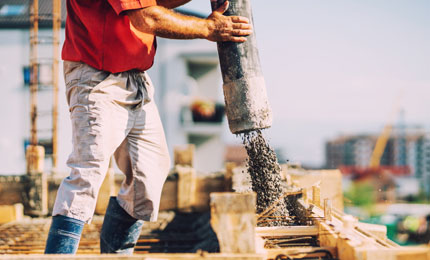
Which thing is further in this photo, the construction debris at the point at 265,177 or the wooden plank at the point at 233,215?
the construction debris at the point at 265,177

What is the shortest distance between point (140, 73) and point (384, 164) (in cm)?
12546

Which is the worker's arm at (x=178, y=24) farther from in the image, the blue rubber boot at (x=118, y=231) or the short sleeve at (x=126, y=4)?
the blue rubber boot at (x=118, y=231)

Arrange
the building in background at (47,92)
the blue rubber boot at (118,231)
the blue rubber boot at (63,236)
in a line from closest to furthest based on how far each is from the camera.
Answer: the blue rubber boot at (63,236), the blue rubber boot at (118,231), the building in background at (47,92)

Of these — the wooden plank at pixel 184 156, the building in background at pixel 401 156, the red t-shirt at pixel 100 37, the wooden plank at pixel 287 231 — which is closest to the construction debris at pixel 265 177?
the wooden plank at pixel 287 231

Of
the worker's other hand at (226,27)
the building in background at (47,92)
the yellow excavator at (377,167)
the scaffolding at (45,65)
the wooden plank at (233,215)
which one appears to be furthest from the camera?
the yellow excavator at (377,167)

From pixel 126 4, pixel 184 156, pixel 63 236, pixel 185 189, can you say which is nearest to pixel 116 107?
pixel 126 4

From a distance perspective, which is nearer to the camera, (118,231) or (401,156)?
(118,231)

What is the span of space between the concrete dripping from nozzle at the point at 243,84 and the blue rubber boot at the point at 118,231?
0.83 meters

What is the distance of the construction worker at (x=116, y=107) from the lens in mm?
2184

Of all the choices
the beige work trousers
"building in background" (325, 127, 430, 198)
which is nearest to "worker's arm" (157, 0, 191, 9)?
the beige work trousers

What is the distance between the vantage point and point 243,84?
2.65 meters

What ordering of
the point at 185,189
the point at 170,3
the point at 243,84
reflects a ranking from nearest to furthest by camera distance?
1. the point at 243,84
2. the point at 170,3
3. the point at 185,189

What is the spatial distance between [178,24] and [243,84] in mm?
594

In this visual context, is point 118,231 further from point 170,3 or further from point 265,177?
point 170,3
